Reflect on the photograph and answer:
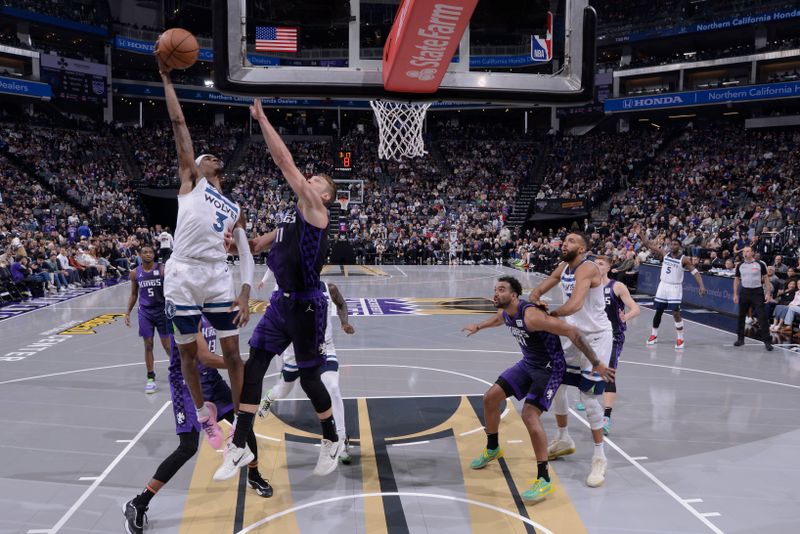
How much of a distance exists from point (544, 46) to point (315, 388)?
4.13m

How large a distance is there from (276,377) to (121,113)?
39651 mm

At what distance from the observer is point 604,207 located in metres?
33.4

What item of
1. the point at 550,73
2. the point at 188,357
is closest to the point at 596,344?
the point at 550,73

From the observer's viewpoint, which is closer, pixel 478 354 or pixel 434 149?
pixel 478 354

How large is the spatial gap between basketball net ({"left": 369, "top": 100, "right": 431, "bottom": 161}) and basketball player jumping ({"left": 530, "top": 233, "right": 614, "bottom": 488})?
15.0 feet

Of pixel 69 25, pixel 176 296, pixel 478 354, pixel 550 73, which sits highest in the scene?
pixel 69 25

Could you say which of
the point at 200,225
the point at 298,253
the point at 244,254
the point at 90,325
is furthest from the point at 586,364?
the point at 90,325

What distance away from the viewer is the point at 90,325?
12859 mm

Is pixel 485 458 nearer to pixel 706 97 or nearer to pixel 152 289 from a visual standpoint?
pixel 152 289

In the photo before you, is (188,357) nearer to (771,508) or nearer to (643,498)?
(643,498)

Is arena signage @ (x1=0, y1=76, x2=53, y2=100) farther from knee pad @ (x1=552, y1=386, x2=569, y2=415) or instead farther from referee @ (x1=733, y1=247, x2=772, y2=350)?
knee pad @ (x1=552, y1=386, x2=569, y2=415)

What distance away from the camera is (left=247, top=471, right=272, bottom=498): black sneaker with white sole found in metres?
4.77

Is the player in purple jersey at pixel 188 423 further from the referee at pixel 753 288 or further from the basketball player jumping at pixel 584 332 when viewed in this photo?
the referee at pixel 753 288

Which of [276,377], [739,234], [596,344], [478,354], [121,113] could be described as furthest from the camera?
[121,113]
